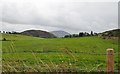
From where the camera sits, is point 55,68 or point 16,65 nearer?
point 55,68

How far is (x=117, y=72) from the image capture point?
6.45 m

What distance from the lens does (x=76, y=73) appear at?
633cm

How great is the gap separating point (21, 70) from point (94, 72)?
1.50 meters

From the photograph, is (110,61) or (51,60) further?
(51,60)

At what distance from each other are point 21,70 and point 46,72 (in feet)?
1.67

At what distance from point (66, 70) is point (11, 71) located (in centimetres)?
111

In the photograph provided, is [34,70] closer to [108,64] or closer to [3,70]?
[3,70]

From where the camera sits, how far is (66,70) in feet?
20.5

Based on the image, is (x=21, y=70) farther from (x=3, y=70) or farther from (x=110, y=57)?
(x=110, y=57)

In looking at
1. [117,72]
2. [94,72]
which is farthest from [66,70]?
[117,72]

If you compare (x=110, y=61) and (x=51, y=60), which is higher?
(x=110, y=61)

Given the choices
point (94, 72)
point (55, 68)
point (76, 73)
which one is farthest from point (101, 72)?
point (55, 68)

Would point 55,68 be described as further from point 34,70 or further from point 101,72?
point 101,72

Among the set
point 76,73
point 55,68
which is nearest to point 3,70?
point 55,68
